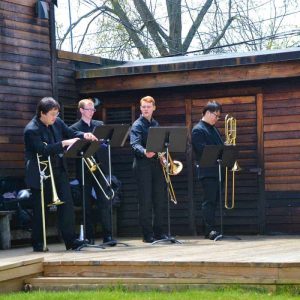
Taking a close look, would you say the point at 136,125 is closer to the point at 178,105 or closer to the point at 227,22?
the point at 178,105

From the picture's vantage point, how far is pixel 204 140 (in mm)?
11367

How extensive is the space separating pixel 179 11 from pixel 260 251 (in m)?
16.2

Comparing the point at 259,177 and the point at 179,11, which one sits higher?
the point at 179,11

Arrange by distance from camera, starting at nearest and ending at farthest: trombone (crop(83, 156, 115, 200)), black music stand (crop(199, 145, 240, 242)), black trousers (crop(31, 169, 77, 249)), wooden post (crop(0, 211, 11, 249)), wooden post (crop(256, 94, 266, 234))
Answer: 1. black trousers (crop(31, 169, 77, 249))
2. trombone (crop(83, 156, 115, 200))
3. black music stand (crop(199, 145, 240, 242))
4. wooden post (crop(0, 211, 11, 249))
5. wooden post (crop(256, 94, 266, 234))

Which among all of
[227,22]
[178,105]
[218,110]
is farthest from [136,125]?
[227,22]


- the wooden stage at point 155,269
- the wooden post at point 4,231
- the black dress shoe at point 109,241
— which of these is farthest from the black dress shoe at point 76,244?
the wooden post at point 4,231

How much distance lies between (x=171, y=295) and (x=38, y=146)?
2.82 m

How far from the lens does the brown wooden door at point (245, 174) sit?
1259 cm

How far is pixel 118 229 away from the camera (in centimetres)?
1336

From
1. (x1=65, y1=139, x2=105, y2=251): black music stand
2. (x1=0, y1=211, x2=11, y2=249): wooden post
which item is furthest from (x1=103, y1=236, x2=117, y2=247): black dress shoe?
(x1=0, y1=211, x2=11, y2=249): wooden post

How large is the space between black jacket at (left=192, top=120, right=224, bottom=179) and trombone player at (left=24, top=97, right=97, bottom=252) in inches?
64.2

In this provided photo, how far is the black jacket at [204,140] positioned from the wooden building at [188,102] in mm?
1217

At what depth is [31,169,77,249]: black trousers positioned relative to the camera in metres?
10.1

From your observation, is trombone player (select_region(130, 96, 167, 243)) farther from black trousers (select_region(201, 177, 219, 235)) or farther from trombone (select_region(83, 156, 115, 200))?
black trousers (select_region(201, 177, 219, 235))
